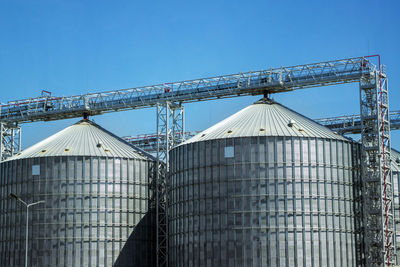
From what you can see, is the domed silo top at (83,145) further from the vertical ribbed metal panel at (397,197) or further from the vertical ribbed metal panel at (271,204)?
the vertical ribbed metal panel at (397,197)

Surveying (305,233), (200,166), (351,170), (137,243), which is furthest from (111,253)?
(351,170)

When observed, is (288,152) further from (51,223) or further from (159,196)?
(51,223)

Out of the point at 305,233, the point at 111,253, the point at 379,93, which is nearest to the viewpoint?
the point at 305,233

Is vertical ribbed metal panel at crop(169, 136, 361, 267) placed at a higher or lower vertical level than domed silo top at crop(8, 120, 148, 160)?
lower

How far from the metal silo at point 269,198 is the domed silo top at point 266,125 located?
0.77 ft

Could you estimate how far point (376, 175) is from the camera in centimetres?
9962

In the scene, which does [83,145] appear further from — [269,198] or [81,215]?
[269,198]

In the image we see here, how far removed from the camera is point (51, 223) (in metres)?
108

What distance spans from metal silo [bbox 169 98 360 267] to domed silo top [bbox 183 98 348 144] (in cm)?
23

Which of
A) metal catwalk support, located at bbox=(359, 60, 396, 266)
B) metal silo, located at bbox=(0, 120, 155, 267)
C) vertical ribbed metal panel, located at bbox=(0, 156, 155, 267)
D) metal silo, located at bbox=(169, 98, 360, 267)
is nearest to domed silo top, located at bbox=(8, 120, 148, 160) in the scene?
metal silo, located at bbox=(0, 120, 155, 267)

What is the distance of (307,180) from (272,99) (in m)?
17.9

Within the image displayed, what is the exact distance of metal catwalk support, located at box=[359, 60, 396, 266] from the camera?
97125mm

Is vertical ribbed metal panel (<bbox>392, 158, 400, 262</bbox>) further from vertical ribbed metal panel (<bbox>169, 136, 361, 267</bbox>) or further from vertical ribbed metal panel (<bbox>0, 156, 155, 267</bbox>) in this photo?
vertical ribbed metal panel (<bbox>0, 156, 155, 267</bbox>)

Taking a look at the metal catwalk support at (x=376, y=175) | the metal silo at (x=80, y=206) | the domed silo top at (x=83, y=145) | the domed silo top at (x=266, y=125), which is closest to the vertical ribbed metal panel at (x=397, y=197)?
the metal catwalk support at (x=376, y=175)
